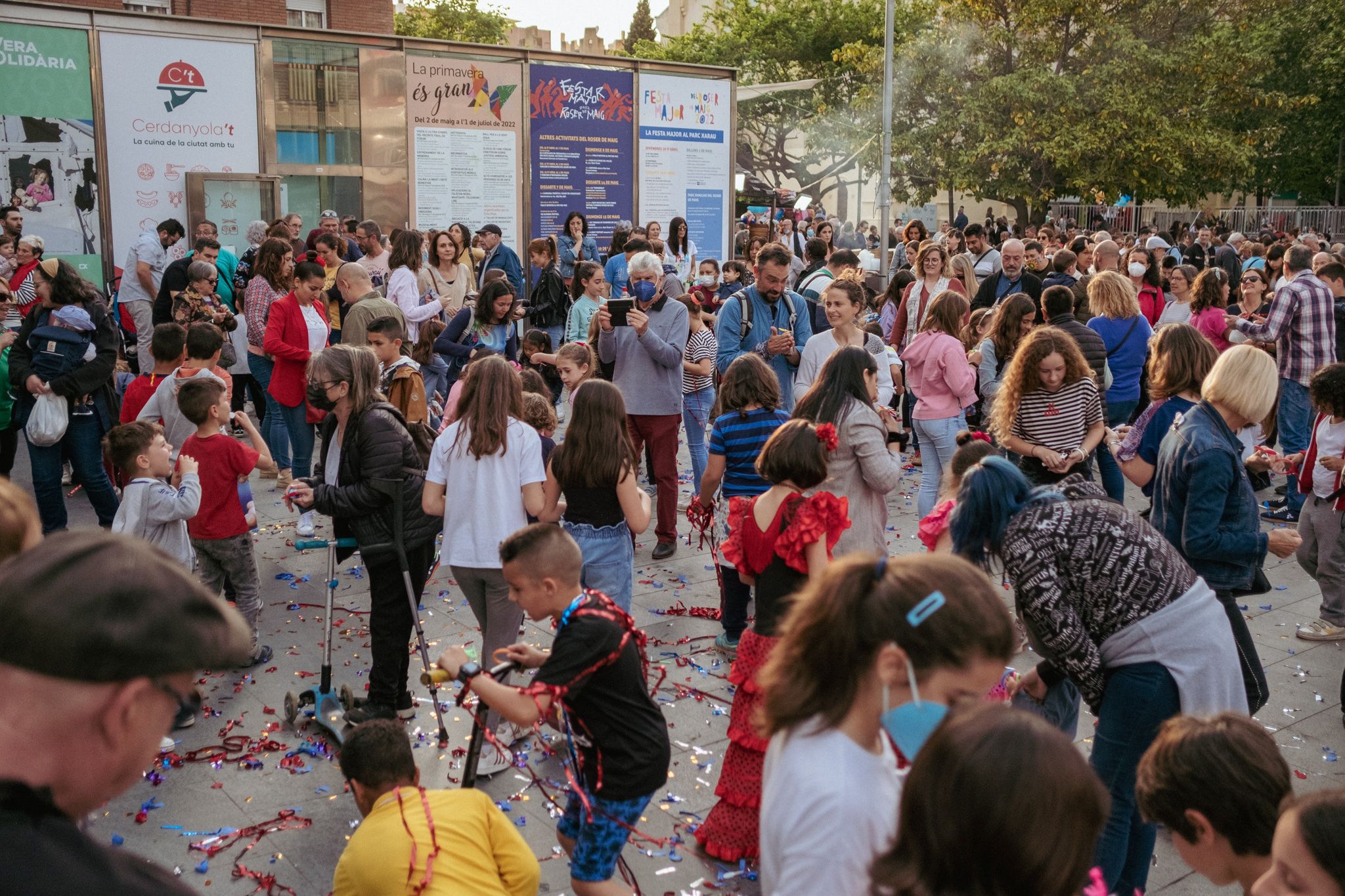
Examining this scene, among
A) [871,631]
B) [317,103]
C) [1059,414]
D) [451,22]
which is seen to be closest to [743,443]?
[1059,414]

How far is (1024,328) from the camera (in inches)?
328

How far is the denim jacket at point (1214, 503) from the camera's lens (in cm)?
422

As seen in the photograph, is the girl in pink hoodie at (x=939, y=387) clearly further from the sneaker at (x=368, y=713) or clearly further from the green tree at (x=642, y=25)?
the green tree at (x=642, y=25)

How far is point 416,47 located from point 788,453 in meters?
13.0

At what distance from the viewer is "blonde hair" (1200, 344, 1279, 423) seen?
4438 mm

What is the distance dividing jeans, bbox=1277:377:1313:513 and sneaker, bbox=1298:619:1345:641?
359 centimetres

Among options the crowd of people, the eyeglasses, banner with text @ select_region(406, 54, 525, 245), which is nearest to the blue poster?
banner with text @ select_region(406, 54, 525, 245)

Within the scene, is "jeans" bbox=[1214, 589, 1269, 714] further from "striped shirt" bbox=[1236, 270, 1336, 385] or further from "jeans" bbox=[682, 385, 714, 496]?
"striped shirt" bbox=[1236, 270, 1336, 385]

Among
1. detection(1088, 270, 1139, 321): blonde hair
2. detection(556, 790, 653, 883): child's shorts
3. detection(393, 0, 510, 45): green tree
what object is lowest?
detection(556, 790, 653, 883): child's shorts

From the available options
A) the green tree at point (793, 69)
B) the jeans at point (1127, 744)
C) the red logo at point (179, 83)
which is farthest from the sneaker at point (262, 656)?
the green tree at point (793, 69)

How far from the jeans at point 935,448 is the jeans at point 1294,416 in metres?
4.11

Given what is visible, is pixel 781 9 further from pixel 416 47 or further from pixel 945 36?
pixel 416 47

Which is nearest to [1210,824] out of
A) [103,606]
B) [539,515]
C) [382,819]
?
[382,819]

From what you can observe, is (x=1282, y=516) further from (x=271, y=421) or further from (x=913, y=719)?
(x=913, y=719)
